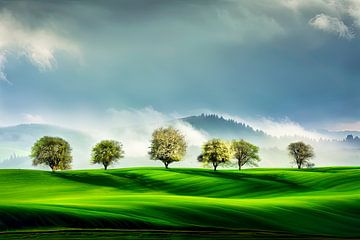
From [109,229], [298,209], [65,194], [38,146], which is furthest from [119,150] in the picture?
[109,229]

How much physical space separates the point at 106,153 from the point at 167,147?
1334cm

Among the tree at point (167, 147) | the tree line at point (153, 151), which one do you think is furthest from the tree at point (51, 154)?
the tree at point (167, 147)

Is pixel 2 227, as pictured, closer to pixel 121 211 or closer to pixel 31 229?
pixel 31 229

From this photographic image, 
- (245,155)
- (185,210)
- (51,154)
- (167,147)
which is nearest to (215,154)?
(167,147)

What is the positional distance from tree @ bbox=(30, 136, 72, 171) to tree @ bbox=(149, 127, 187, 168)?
18676mm

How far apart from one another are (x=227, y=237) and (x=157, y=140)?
297 ft

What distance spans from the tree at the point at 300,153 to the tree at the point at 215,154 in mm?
40529

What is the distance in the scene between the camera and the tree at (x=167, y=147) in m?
125

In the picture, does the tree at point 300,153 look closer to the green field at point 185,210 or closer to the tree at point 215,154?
the tree at point 215,154

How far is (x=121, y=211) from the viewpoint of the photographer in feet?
145

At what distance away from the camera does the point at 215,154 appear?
123m

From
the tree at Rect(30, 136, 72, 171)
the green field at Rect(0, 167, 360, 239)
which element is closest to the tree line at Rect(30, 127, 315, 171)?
the tree at Rect(30, 136, 72, 171)

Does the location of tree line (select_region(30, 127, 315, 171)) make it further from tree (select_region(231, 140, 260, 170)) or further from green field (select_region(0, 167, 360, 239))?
green field (select_region(0, 167, 360, 239))

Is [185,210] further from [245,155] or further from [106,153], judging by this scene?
[245,155]
